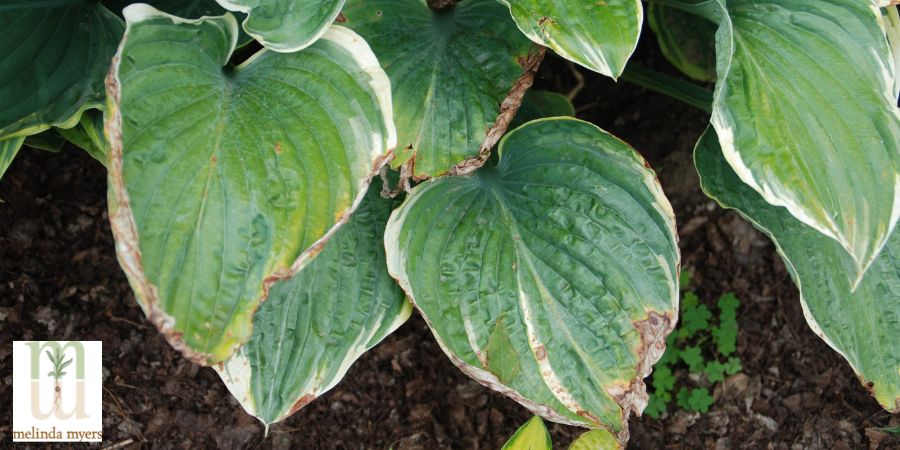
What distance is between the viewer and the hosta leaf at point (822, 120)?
1010 millimetres

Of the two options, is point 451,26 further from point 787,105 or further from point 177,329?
point 177,329

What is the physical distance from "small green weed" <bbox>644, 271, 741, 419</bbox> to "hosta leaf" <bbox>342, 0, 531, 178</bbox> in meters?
0.77

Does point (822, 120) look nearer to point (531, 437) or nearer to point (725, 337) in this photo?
point (531, 437)

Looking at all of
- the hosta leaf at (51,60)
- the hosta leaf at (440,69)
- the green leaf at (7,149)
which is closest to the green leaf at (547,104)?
the hosta leaf at (440,69)

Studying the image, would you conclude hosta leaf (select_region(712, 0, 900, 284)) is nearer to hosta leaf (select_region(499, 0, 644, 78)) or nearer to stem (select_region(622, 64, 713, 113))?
hosta leaf (select_region(499, 0, 644, 78))

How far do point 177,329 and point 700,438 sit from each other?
1.17 metres

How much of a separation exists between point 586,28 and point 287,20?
1.24ft

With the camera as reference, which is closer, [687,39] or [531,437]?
[531,437]

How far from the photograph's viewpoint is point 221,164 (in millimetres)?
933

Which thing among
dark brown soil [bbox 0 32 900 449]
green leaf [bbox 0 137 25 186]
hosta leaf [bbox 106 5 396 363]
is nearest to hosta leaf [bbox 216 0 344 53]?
hosta leaf [bbox 106 5 396 363]

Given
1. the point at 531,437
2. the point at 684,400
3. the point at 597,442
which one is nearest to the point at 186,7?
the point at 531,437

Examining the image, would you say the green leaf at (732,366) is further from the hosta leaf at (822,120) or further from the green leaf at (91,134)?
the green leaf at (91,134)

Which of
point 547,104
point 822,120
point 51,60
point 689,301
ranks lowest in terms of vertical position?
point 689,301

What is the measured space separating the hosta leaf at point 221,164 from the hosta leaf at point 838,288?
1.90 feet
